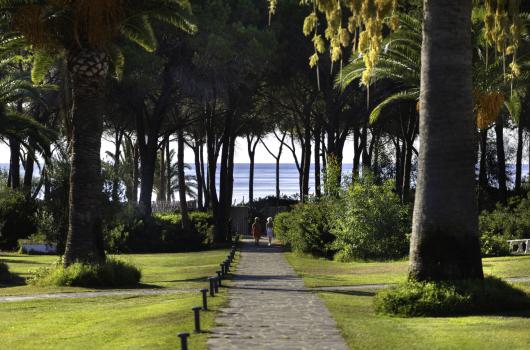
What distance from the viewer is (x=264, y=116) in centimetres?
6194

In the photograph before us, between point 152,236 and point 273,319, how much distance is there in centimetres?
3084

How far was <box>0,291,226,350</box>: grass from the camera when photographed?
1230cm

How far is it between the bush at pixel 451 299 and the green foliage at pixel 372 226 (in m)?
17.9

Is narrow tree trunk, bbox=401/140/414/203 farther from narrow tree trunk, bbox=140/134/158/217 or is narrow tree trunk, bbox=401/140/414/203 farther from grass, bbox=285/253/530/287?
narrow tree trunk, bbox=140/134/158/217

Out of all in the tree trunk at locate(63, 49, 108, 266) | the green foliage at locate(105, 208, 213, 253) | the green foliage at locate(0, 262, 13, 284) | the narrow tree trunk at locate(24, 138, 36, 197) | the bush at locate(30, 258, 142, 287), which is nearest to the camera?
the bush at locate(30, 258, 142, 287)

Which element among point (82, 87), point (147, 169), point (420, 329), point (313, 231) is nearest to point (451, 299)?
point (420, 329)

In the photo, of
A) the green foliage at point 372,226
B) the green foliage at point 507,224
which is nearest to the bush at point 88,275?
the green foliage at point 372,226

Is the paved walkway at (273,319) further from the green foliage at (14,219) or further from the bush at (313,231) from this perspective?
the green foliage at (14,219)

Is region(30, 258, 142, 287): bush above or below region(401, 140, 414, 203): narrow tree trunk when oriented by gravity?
below

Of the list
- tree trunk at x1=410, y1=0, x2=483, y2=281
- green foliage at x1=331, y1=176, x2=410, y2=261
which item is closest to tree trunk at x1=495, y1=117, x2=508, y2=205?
green foliage at x1=331, y1=176, x2=410, y2=261

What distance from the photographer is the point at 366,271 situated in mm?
26875

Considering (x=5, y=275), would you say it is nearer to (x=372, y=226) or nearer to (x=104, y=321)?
(x=104, y=321)

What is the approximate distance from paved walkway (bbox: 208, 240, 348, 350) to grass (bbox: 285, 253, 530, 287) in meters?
1.25

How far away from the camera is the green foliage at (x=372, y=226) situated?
33250 millimetres
